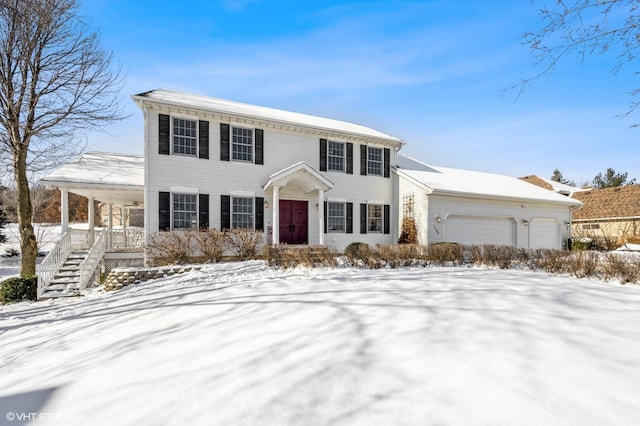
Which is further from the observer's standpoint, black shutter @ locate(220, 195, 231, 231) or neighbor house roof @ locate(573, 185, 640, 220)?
neighbor house roof @ locate(573, 185, 640, 220)

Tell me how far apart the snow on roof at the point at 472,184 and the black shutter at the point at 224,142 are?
822 centimetres

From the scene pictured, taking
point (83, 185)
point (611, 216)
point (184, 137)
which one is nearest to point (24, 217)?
point (83, 185)

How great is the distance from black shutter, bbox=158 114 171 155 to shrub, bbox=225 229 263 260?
12.2 feet

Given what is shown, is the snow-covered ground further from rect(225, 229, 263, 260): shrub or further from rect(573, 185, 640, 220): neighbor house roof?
rect(573, 185, 640, 220): neighbor house roof

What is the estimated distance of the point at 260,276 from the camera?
8.34 m

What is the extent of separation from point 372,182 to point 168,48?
9750mm

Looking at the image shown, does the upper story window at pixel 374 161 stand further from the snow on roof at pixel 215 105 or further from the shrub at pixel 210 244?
the shrub at pixel 210 244

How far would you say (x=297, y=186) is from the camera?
14.2 m

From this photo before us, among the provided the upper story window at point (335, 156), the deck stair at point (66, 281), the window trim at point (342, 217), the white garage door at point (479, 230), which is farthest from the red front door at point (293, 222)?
the deck stair at point (66, 281)

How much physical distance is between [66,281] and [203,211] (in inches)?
183

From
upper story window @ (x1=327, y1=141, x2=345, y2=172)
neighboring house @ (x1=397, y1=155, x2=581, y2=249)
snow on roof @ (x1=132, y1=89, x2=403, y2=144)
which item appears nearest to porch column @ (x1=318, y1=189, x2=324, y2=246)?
upper story window @ (x1=327, y1=141, x2=345, y2=172)

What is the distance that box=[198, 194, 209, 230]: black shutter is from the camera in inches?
480

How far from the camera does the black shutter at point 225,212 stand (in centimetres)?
1259

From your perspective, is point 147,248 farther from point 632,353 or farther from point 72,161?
point 632,353
